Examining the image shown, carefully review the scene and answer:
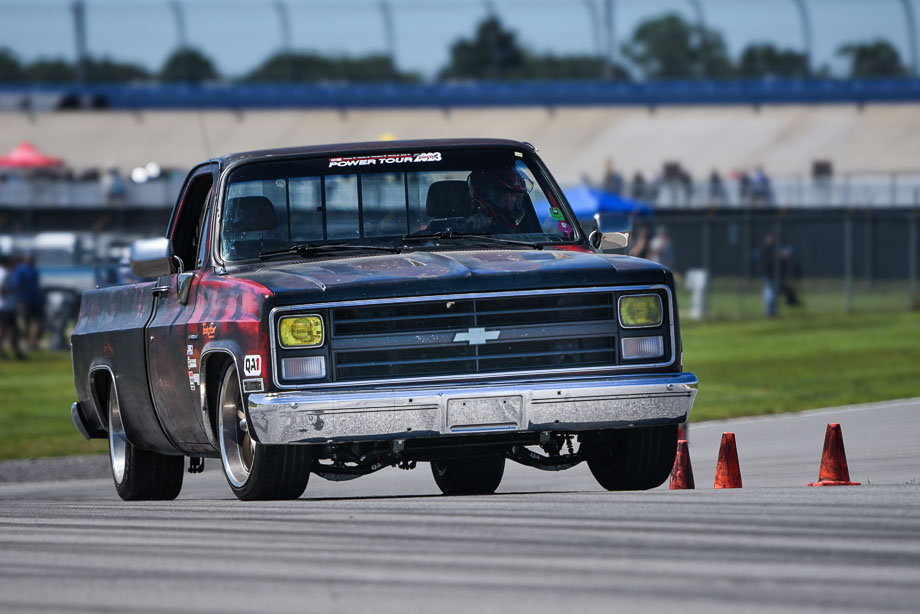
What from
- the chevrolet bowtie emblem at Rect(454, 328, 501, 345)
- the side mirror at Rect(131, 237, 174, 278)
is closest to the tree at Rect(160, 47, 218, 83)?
the side mirror at Rect(131, 237, 174, 278)

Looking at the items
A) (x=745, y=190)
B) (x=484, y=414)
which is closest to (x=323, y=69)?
(x=745, y=190)

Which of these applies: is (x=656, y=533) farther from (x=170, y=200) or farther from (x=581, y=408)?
(x=170, y=200)

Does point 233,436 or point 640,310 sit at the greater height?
point 640,310

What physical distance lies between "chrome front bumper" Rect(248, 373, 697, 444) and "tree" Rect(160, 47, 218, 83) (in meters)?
69.5

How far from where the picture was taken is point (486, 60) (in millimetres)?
79875

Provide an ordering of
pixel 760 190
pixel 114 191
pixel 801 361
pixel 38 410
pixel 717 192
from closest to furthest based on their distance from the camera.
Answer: pixel 38 410, pixel 801 361, pixel 760 190, pixel 717 192, pixel 114 191

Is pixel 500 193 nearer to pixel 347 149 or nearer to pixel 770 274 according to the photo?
pixel 347 149

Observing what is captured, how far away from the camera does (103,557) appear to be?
6531 mm

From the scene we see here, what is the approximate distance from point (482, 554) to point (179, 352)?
335 cm

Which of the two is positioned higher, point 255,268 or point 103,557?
point 255,268

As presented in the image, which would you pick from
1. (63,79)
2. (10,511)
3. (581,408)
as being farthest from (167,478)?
(63,79)

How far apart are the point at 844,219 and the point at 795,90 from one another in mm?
36124

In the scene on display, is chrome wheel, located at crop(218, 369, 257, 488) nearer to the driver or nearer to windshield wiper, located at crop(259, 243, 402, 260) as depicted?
windshield wiper, located at crop(259, 243, 402, 260)

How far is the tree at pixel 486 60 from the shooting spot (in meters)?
79.1
